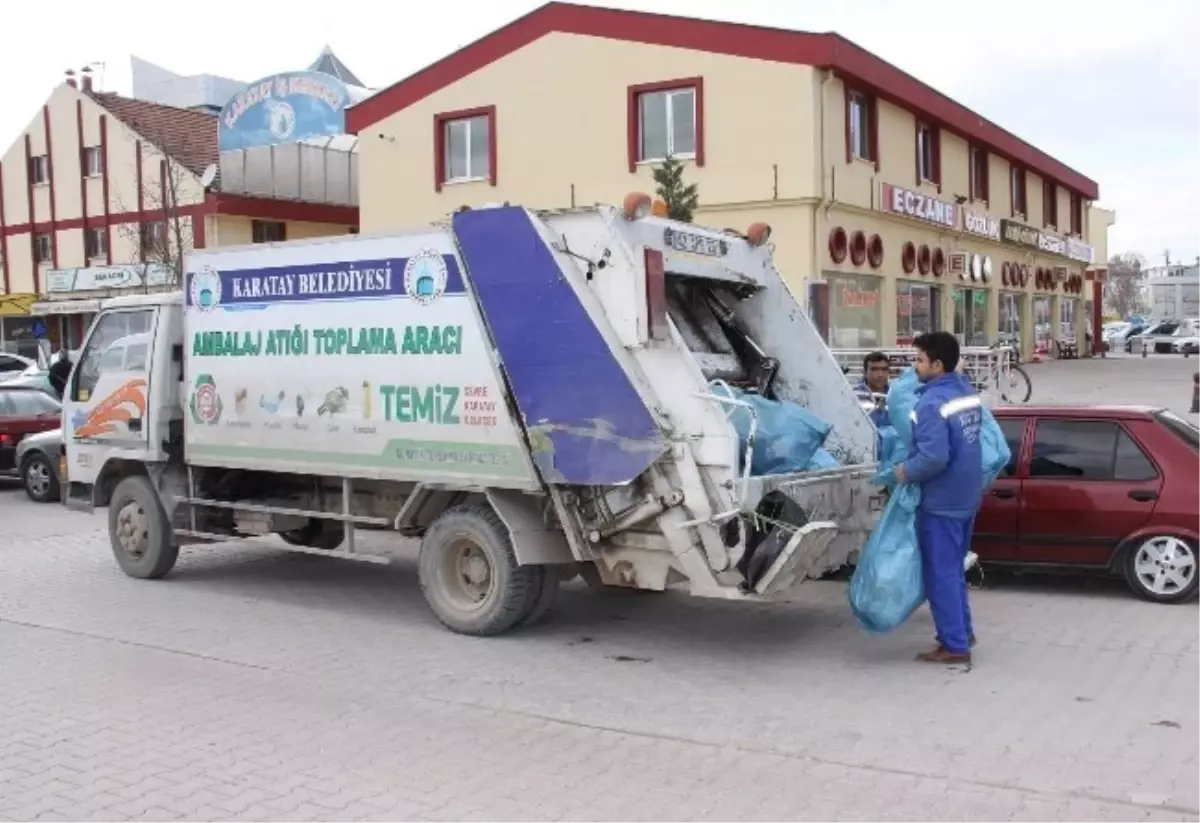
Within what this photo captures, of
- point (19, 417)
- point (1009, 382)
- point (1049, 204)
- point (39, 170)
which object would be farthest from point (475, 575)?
point (39, 170)

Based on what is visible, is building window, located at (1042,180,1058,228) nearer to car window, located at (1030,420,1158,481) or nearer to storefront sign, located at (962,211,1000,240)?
storefront sign, located at (962,211,1000,240)

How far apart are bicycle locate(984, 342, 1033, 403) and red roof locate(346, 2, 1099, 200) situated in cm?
600

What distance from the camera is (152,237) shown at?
34.3 m

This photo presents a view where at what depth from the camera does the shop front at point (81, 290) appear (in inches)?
1320

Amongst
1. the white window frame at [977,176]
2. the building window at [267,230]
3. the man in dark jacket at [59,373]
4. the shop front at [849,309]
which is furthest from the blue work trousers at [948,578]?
the building window at [267,230]

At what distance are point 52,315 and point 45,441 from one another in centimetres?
2444

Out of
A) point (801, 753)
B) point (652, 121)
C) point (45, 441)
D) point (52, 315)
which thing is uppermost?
point (652, 121)

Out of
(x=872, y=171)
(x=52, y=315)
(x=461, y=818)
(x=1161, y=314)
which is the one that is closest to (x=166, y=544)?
(x=461, y=818)

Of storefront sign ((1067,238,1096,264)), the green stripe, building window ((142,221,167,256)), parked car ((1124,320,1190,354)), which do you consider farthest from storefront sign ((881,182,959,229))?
parked car ((1124,320,1190,354))

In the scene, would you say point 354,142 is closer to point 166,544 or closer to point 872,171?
point 872,171

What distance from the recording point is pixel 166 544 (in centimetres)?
935

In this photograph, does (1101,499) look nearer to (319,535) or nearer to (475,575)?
(475,575)

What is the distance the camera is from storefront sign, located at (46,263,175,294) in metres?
33.5

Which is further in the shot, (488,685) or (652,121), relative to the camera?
(652,121)
